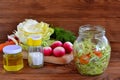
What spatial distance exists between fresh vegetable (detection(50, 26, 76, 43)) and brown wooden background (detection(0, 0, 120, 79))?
0.10 m

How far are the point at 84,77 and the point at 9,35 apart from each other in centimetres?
55

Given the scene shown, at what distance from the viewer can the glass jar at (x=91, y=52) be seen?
111 cm

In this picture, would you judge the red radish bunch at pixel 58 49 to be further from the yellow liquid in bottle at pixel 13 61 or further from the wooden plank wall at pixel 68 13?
the wooden plank wall at pixel 68 13

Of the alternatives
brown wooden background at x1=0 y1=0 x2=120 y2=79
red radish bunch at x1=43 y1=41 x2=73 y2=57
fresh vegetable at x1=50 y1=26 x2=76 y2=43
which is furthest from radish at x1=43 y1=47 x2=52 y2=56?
brown wooden background at x1=0 y1=0 x2=120 y2=79

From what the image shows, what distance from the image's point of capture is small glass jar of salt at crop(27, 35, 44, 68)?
3.94 ft

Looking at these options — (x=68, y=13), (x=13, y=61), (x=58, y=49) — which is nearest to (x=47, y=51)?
(x=58, y=49)

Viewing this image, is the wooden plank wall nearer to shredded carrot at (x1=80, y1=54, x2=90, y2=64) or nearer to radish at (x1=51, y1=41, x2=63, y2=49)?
radish at (x1=51, y1=41, x2=63, y2=49)

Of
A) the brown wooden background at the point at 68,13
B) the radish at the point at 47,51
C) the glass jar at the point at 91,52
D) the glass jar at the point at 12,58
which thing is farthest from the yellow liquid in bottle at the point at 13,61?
the brown wooden background at the point at 68,13

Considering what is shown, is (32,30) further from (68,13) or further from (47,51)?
(68,13)

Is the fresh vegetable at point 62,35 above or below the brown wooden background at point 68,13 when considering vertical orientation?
below

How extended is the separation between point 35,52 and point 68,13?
0.37m

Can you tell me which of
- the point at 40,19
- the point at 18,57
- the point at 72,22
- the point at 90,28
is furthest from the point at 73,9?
the point at 18,57

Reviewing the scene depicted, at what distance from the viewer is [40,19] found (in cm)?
151

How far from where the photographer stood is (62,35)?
1.38 m
